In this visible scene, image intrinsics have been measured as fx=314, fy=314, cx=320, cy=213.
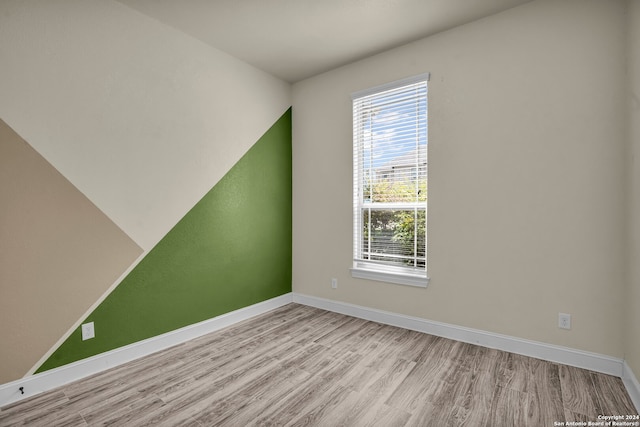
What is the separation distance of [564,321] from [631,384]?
49 centimetres

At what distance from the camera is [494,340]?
2.71 metres

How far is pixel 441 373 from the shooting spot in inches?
91.7

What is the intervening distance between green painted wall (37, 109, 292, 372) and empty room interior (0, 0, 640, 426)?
0.02 m

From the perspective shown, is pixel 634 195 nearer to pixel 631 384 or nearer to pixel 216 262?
pixel 631 384

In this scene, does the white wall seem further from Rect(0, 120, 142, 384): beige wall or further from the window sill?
the window sill

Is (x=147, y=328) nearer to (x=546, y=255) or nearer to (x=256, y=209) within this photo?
(x=256, y=209)

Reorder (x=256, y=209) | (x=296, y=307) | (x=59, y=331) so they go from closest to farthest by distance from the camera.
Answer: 1. (x=59, y=331)
2. (x=256, y=209)
3. (x=296, y=307)

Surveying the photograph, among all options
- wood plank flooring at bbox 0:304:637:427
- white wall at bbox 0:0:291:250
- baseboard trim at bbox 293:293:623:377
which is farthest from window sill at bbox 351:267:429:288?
white wall at bbox 0:0:291:250

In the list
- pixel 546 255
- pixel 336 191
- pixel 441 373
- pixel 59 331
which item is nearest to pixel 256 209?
pixel 336 191

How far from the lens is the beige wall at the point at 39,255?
2.01 meters

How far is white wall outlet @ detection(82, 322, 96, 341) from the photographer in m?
2.33

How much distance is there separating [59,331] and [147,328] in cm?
62

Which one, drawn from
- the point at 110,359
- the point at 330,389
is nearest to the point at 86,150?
the point at 110,359

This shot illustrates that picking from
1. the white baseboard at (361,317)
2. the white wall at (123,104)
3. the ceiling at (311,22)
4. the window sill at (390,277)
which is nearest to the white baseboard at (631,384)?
the white baseboard at (361,317)
